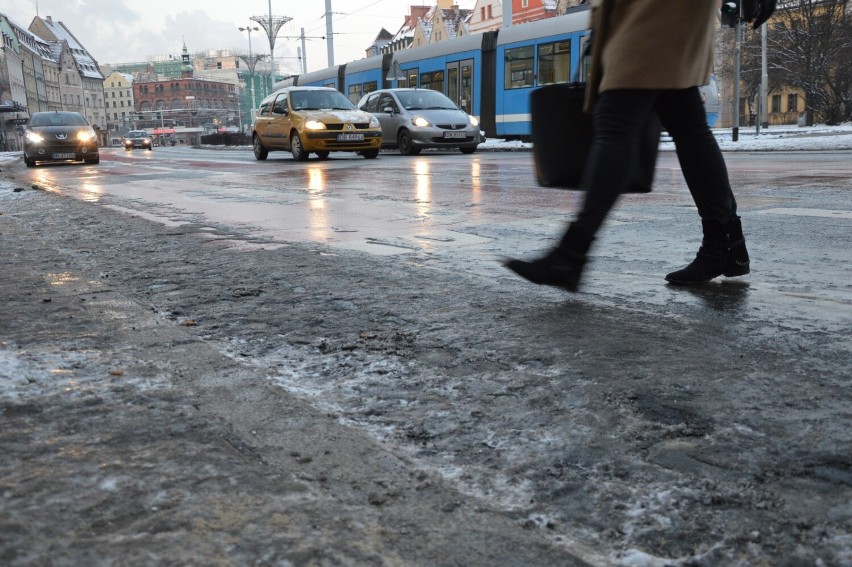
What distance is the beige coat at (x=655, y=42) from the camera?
9.87 feet

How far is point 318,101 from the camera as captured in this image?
1980 cm

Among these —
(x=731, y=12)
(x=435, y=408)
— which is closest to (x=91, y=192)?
(x=435, y=408)

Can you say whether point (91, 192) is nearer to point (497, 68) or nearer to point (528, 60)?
point (528, 60)

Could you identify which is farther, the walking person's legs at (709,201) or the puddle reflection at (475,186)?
the puddle reflection at (475,186)

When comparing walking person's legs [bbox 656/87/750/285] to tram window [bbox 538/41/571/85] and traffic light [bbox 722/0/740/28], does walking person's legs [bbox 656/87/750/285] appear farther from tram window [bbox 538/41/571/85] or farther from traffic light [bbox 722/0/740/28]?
tram window [bbox 538/41/571/85]

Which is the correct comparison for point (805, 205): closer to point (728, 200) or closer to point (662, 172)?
point (728, 200)

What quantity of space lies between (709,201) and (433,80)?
24.5 m

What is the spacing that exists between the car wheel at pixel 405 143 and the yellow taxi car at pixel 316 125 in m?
1.14

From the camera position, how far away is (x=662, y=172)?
1056cm

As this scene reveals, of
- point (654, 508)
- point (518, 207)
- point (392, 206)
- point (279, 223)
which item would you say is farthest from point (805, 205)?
point (654, 508)

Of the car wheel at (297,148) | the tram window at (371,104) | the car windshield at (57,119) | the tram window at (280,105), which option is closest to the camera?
the car wheel at (297,148)

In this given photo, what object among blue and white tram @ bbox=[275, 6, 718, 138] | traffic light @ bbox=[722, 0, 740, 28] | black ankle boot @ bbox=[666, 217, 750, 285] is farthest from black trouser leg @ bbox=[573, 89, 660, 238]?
blue and white tram @ bbox=[275, 6, 718, 138]

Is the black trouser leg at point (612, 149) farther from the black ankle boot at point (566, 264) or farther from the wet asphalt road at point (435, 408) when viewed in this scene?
A: the wet asphalt road at point (435, 408)

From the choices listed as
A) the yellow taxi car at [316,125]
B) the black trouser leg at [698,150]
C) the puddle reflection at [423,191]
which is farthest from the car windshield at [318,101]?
the black trouser leg at [698,150]
